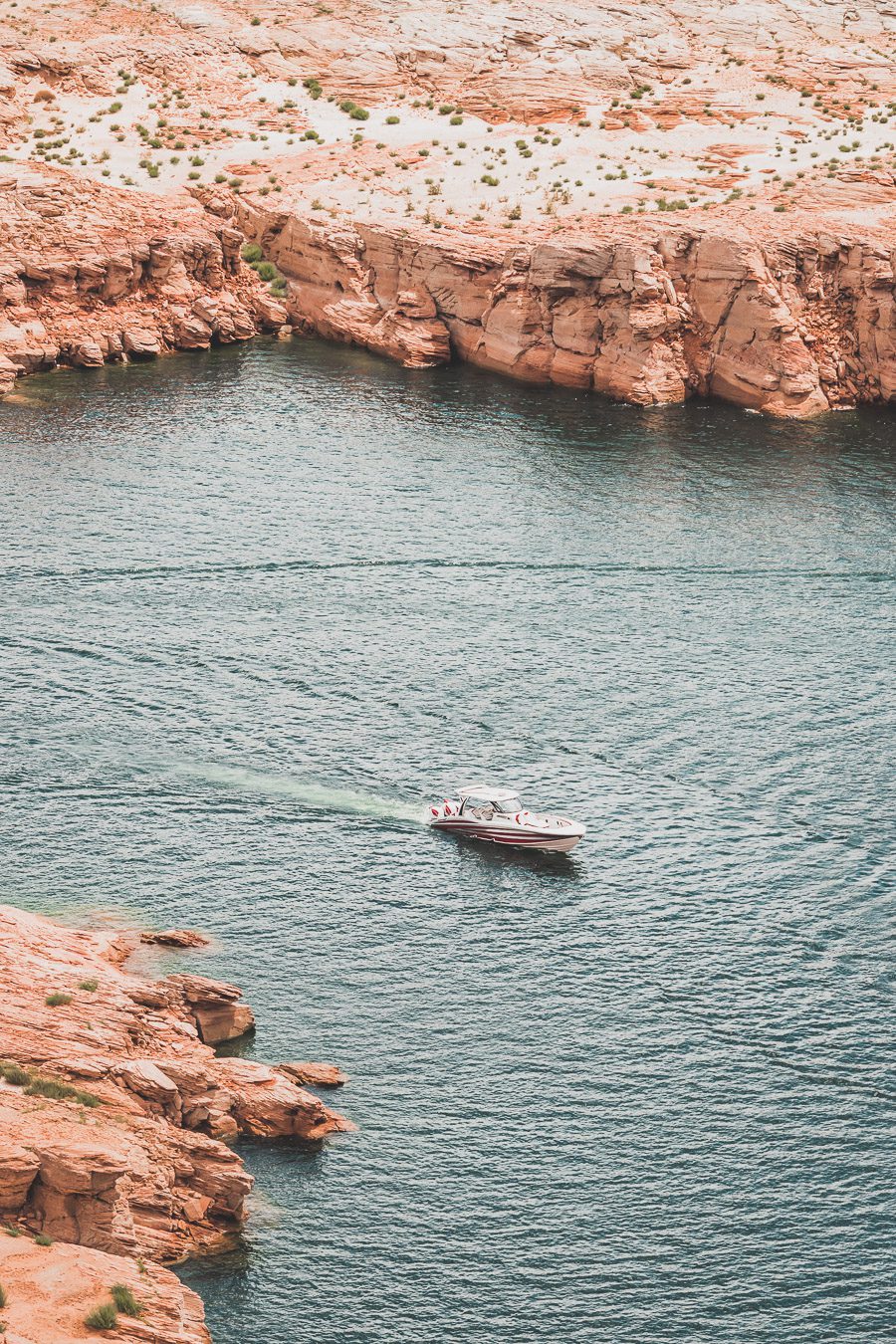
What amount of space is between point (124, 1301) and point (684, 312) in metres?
118

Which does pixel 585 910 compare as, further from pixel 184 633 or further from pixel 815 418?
pixel 815 418

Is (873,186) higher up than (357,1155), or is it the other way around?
(873,186)

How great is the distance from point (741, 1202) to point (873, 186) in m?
123

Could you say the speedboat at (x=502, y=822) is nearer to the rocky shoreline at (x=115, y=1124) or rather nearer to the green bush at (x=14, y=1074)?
the rocky shoreline at (x=115, y=1124)

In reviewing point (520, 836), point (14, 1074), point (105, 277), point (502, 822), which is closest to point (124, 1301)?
point (14, 1074)

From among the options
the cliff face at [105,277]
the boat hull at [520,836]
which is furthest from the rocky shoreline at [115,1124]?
the cliff face at [105,277]

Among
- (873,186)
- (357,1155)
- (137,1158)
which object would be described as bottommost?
(357,1155)

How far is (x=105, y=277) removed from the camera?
158250 mm

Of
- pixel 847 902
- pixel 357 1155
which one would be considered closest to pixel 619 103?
pixel 847 902

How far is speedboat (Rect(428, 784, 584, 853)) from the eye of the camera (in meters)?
82.6

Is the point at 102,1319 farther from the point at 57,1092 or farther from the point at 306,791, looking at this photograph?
the point at 306,791

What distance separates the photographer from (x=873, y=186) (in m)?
162

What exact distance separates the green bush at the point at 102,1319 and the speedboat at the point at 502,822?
38668 millimetres

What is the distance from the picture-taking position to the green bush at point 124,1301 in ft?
157
